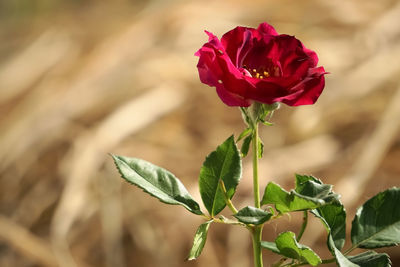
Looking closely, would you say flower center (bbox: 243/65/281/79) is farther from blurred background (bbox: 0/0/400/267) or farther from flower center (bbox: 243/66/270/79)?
blurred background (bbox: 0/0/400/267)

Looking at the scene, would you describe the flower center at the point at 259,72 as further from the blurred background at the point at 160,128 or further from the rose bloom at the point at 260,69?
the blurred background at the point at 160,128

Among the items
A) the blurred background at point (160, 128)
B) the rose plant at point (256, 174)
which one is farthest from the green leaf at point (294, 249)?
the blurred background at point (160, 128)

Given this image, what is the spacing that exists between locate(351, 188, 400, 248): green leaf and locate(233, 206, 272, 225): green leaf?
0.07 m

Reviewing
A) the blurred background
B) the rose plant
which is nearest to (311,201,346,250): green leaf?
the rose plant

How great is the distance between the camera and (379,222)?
33 cm

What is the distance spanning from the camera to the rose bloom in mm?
289

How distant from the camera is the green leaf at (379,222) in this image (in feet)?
1.05

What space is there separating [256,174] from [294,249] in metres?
0.04

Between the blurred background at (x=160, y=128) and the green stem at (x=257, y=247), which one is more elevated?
the blurred background at (x=160, y=128)

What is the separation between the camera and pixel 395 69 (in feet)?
5.70

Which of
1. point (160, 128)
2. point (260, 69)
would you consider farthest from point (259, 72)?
point (160, 128)

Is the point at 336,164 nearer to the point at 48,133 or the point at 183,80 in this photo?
the point at 183,80

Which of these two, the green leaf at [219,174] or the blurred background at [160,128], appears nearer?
the green leaf at [219,174]

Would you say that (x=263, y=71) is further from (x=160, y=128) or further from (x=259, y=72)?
(x=160, y=128)
